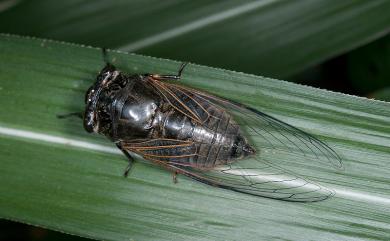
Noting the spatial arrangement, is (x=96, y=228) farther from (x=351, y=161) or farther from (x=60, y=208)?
(x=351, y=161)

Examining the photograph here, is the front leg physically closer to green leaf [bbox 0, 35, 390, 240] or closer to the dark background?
green leaf [bbox 0, 35, 390, 240]

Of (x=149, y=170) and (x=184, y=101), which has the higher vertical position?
(x=184, y=101)

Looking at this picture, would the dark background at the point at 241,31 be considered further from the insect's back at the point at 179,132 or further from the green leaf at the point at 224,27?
the insect's back at the point at 179,132

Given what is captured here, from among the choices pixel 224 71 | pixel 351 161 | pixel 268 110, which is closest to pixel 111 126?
pixel 224 71

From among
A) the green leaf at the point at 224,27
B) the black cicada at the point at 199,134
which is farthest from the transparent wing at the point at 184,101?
the green leaf at the point at 224,27

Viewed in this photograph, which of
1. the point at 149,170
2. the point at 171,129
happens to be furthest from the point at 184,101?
the point at 149,170

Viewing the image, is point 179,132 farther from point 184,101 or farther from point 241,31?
point 241,31

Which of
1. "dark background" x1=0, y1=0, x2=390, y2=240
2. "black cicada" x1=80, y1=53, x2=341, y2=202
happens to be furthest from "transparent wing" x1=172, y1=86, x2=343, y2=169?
"dark background" x1=0, y1=0, x2=390, y2=240
